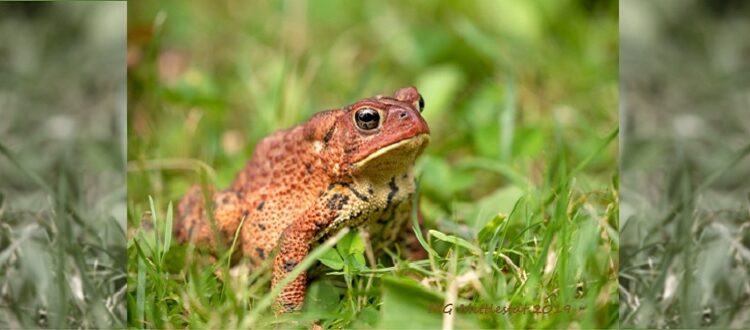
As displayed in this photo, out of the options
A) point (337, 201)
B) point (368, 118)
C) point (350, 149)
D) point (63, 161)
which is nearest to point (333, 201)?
point (337, 201)

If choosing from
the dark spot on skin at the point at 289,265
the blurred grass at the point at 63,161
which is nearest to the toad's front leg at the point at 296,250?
the dark spot on skin at the point at 289,265

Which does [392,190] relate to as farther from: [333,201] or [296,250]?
[296,250]

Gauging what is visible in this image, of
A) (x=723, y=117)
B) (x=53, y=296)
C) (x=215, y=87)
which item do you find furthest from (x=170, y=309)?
(x=215, y=87)

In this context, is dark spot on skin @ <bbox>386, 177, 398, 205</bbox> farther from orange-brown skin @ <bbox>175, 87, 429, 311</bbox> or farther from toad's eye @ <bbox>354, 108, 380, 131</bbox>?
toad's eye @ <bbox>354, 108, 380, 131</bbox>

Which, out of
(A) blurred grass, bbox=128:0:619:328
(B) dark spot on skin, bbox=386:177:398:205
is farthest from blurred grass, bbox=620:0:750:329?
(B) dark spot on skin, bbox=386:177:398:205

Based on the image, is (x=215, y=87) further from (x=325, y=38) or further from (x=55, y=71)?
(x=55, y=71)

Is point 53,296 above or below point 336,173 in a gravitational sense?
below
